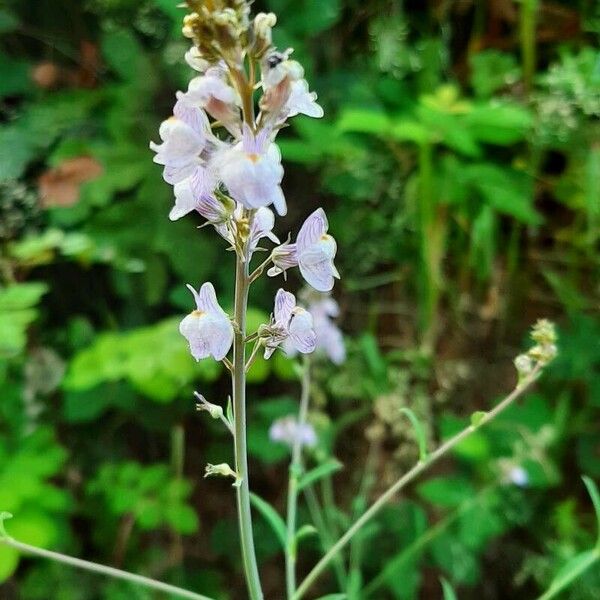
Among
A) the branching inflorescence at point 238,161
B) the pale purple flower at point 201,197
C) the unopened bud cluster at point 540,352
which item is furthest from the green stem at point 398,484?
the pale purple flower at point 201,197

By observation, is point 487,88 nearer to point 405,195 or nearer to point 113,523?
point 405,195

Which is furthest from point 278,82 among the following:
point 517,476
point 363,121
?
point 517,476

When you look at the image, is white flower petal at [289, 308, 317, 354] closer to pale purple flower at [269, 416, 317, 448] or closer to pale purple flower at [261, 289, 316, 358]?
pale purple flower at [261, 289, 316, 358]

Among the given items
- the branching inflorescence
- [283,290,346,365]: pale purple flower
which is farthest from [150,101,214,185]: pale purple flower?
[283,290,346,365]: pale purple flower

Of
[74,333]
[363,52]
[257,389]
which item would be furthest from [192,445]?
[363,52]

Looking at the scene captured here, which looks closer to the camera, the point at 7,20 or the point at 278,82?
the point at 278,82

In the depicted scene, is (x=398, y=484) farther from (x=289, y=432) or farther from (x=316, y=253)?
(x=289, y=432)
